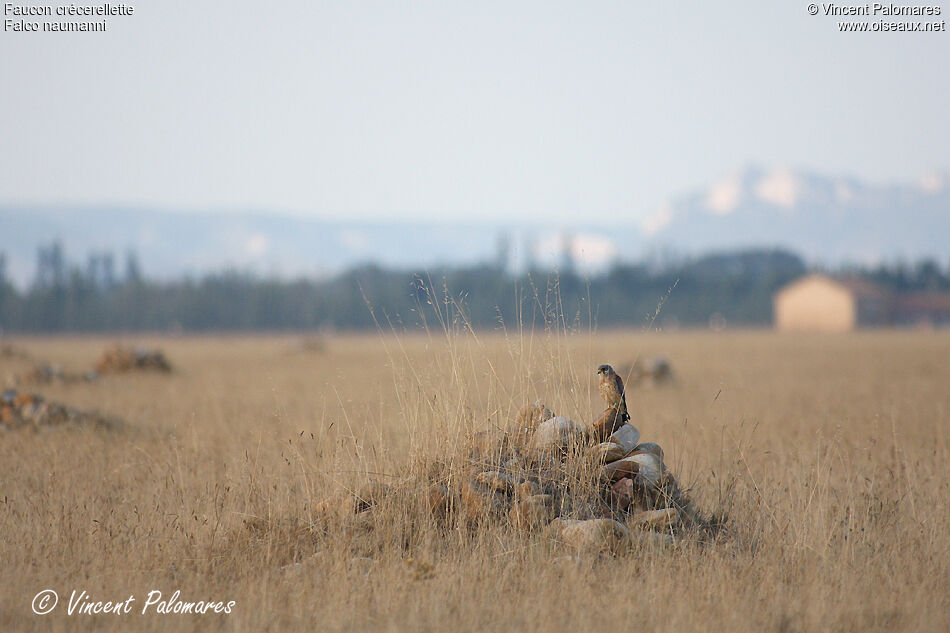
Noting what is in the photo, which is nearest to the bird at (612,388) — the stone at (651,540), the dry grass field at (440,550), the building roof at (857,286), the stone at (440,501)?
the dry grass field at (440,550)

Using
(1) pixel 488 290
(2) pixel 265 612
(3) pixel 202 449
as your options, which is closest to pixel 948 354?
(3) pixel 202 449

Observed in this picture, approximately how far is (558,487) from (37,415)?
820 centimetres

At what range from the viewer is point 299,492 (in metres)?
7.45

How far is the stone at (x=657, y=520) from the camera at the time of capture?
6141 mm

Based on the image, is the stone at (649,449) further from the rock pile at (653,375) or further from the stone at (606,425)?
the rock pile at (653,375)

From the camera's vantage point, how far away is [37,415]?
11695 millimetres

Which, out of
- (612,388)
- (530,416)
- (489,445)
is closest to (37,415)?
(489,445)

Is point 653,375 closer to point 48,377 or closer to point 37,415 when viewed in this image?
point 37,415

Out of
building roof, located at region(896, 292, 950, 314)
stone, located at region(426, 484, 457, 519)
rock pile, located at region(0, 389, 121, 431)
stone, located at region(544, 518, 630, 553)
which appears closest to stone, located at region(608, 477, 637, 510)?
stone, located at region(544, 518, 630, 553)

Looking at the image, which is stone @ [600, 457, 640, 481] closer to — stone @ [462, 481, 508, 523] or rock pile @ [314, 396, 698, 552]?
rock pile @ [314, 396, 698, 552]

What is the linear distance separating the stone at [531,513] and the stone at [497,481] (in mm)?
233

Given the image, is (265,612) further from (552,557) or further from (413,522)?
(552,557)

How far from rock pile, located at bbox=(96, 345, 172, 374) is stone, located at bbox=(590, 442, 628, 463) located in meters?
19.7

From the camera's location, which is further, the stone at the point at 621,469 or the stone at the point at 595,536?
the stone at the point at 621,469
